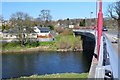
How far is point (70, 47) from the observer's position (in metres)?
64.2

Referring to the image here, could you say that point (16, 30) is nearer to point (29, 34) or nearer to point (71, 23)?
point (29, 34)

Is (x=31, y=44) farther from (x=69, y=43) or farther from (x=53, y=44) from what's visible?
(x=69, y=43)

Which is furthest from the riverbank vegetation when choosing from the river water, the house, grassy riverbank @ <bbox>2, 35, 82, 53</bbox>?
the river water

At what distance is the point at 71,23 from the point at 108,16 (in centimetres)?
5473

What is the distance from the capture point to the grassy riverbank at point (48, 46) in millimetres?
62991

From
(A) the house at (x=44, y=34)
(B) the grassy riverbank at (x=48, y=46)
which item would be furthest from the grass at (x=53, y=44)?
(A) the house at (x=44, y=34)

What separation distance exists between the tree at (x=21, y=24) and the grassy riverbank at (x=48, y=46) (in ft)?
6.42

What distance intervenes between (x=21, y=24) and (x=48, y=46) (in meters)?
8.30

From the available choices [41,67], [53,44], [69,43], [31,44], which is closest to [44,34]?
[53,44]

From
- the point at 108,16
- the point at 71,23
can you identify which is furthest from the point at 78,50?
the point at 71,23

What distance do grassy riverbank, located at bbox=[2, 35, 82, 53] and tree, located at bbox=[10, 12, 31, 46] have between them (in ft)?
6.42

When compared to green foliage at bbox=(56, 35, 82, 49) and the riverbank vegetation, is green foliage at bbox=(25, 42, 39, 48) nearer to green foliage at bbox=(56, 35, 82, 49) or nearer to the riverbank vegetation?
the riverbank vegetation

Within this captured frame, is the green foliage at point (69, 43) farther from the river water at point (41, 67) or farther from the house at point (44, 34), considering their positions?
the river water at point (41, 67)

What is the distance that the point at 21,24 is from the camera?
6084 centimetres
